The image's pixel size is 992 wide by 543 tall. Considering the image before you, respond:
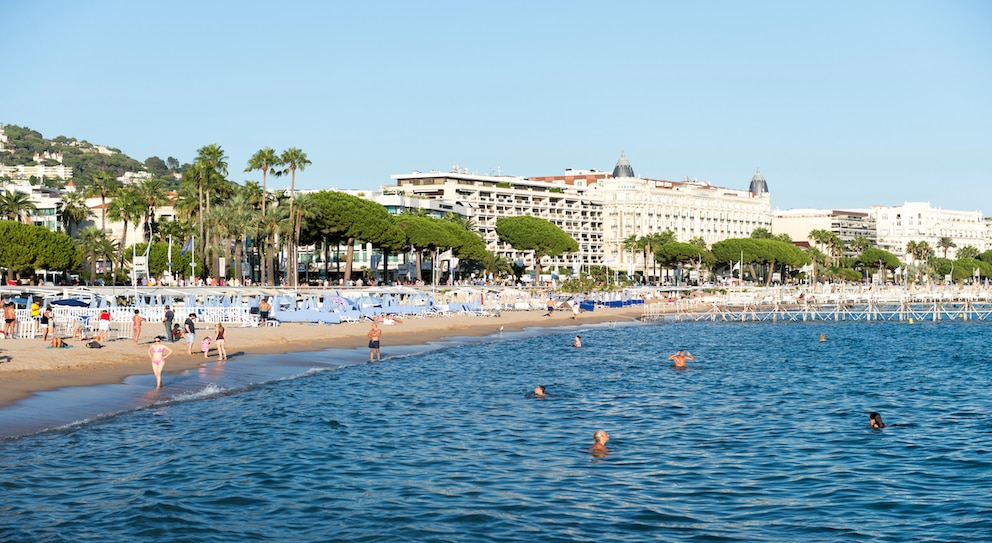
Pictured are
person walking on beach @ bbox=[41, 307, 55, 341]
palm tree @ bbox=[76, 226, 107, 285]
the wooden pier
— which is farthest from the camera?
palm tree @ bbox=[76, 226, 107, 285]

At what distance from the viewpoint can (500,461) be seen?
20.7 meters

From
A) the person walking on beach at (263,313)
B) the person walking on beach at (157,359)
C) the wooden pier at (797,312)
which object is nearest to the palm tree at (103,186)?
the person walking on beach at (263,313)

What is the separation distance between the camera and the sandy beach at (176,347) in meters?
28.9

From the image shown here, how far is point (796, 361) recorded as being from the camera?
153 ft

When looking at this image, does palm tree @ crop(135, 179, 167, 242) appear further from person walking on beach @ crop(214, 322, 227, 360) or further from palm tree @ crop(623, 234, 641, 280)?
palm tree @ crop(623, 234, 641, 280)

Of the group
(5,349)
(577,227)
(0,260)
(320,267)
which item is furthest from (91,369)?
(577,227)

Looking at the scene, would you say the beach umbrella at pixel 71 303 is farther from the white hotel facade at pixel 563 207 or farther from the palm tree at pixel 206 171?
the white hotel facade at pixel 563 207

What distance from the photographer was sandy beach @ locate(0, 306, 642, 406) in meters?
28.9

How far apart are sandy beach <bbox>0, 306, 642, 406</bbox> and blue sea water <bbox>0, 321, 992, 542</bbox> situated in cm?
158

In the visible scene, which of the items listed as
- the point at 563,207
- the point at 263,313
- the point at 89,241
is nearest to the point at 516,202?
the point at 563,207

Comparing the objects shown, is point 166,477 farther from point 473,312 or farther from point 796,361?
point 473,312

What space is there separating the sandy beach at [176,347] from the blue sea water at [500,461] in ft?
5.19

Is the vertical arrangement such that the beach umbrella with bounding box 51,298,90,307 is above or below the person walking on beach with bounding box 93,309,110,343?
above

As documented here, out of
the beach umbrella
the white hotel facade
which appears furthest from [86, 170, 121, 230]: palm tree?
the white hotel facade
